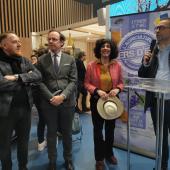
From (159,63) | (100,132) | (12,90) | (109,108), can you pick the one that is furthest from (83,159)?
(159,63)

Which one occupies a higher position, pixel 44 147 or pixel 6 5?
pixel 6 5

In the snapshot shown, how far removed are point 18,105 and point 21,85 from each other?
176 millimetres

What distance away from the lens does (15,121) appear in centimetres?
204

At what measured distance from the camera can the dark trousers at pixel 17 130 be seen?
198 centimetres

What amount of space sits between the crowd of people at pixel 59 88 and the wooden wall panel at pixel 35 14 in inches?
196

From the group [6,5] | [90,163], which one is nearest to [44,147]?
[90,163]

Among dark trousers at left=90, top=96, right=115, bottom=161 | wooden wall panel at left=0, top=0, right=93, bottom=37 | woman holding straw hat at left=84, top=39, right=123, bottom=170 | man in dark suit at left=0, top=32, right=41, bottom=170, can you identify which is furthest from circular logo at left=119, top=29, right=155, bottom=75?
wooden wall panel at left=0, top=0, right=93, bottom=37

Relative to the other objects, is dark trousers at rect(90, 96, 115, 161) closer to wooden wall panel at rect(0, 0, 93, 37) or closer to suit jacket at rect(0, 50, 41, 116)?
suit jacket at rect(0, 50, 41, 116)

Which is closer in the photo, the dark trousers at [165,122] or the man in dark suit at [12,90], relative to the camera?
the man in dark suit at [12,90]

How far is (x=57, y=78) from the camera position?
226cm

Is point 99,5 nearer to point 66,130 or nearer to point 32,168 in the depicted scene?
point 66,130

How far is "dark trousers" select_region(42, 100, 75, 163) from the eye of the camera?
2279 millimetres

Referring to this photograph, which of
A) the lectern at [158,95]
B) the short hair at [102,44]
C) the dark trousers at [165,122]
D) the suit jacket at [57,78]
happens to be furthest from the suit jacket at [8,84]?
the dark trousers at [165,122]

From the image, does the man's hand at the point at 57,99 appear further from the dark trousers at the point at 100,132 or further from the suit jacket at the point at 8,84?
the dark trousers at the point at 100,132
